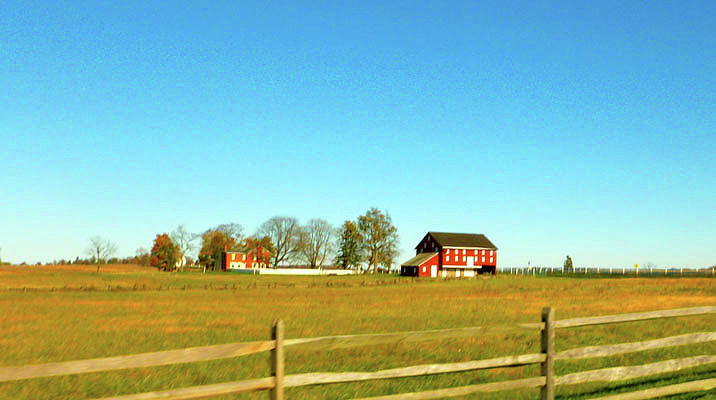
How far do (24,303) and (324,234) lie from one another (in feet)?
339

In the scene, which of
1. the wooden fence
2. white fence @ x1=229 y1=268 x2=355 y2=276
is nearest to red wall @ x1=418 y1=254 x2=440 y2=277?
white fence @ x1=229 y1=268 x2=355 y2=276

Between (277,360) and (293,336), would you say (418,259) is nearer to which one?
(293,336)

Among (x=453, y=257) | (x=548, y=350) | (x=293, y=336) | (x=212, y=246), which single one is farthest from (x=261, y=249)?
(x=548, y=350)

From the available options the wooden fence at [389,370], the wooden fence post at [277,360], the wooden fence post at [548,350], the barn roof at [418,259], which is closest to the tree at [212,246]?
the barn roof at [418,259]

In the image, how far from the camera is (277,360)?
622 centimetres

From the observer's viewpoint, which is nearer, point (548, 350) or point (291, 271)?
point (548, 350)

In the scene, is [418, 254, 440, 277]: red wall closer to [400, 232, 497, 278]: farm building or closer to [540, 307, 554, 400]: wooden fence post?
[400, 232, 497, 278]: farm building

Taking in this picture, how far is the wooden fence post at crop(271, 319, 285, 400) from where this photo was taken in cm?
613

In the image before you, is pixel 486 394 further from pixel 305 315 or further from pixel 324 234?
pixel 324 234

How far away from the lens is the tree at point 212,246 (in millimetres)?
131625

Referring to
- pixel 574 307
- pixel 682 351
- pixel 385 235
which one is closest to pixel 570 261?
pixel 385 235

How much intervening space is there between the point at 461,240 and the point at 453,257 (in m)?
4.34

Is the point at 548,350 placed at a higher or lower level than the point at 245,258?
higher

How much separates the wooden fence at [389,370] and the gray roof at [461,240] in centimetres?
9579
